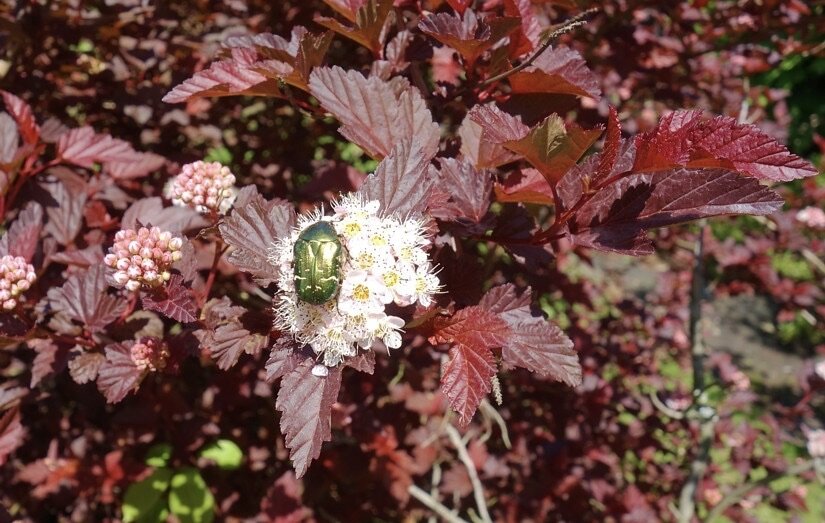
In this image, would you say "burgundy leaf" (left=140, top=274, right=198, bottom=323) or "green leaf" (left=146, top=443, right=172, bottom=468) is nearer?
"burgundy leaf" (left=140, top=274, right=198, bottom=323)

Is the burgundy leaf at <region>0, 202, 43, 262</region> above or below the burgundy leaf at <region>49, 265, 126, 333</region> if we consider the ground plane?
above

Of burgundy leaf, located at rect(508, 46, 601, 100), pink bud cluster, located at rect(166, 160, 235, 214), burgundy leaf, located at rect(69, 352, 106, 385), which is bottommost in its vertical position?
burgundy leaf, located at rect(69, 352, 106, 385)

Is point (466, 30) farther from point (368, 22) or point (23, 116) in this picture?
point (23, 116)

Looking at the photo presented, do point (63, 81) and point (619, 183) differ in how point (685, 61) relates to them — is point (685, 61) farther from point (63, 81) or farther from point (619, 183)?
point (63, 81)

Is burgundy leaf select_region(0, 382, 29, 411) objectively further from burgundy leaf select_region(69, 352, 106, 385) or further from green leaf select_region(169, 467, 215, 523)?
green leaf select_region(169, 467, 215, 523)

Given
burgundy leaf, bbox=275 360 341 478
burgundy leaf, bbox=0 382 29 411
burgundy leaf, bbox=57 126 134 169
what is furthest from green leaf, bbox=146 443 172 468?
burgundy leaf, bbox=275 360 341 478

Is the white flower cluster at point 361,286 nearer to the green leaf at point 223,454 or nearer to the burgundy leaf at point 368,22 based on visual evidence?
the burgundy leaf at point 368,22

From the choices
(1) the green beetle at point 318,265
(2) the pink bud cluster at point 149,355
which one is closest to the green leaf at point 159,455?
(2) the pink bud cluster at point 149,355
